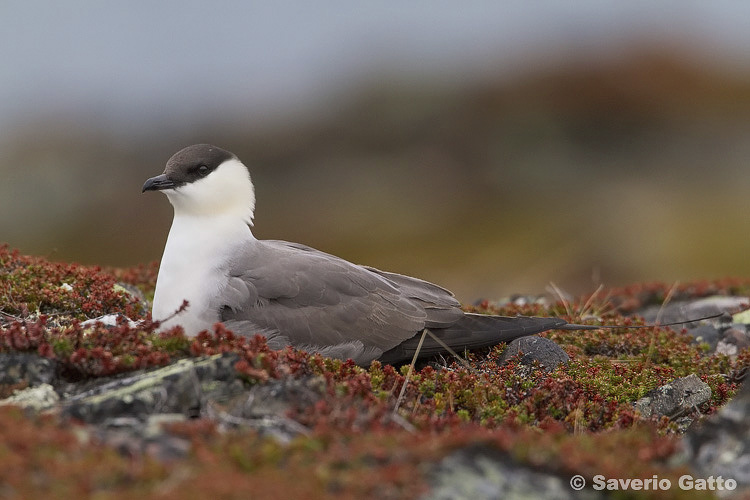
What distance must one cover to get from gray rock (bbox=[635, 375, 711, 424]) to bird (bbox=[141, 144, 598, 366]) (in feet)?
3.38

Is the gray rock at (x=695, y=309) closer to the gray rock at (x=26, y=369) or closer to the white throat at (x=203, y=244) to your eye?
the white throat at (x=203, y=244)

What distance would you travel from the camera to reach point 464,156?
21.6 meters

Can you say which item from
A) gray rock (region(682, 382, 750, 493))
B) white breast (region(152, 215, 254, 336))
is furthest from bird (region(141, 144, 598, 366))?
gray rock (region(682, 382, 750, 493))

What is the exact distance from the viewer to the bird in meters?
6.22

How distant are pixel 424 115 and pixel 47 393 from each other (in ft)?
62.7

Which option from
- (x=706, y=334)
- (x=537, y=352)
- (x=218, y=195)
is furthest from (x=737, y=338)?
(x=218, y=195)

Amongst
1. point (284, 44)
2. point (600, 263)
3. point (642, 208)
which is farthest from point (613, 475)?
point (284, 44)

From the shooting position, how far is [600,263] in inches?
666

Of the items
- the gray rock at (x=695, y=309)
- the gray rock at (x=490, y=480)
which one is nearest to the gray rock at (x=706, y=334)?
the gray rock at (x=695, y=309)

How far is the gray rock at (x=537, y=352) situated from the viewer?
6539 mm

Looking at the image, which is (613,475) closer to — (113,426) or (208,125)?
(113,426)

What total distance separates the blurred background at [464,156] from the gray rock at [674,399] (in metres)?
8.39

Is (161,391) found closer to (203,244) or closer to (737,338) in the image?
(203,244)

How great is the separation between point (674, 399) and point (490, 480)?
10.2 ft
